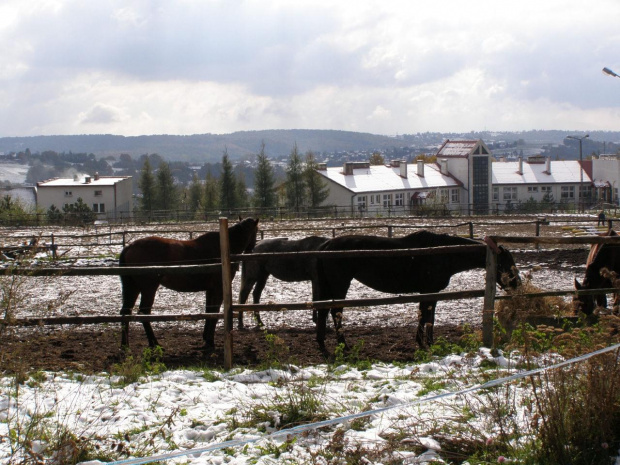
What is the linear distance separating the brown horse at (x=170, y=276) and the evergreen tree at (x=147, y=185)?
68914 millimetres

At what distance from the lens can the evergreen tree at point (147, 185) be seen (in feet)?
251

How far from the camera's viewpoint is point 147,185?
76.9 meters

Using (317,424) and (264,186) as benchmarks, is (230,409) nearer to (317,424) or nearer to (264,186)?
(317,424)

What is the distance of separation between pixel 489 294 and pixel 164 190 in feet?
242

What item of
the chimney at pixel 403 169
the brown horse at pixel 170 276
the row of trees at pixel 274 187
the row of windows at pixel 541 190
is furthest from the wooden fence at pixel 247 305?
the row of windows at pixel 541 190

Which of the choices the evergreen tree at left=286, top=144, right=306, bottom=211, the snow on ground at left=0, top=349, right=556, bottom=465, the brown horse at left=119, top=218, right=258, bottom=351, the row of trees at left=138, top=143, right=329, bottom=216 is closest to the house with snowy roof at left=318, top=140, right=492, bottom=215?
the row of trees at left=138, top=143, right=329, bottom=216

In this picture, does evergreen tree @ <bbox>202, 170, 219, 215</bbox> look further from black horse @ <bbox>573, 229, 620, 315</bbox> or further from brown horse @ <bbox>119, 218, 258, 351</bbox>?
black horse @ <bbox>573, 229, 620, 315</bbox>

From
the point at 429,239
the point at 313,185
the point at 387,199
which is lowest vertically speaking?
the point at 429,239

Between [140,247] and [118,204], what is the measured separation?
235 feet

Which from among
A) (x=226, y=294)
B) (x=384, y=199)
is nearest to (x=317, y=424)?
(x=226, y=294)

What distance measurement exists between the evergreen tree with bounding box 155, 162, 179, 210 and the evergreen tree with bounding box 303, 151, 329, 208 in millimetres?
20346

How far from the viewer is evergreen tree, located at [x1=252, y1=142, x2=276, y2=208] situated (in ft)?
206

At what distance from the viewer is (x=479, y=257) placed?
8.88 meters

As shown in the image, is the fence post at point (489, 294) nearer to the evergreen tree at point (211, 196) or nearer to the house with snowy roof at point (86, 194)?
the evergreen tree at point (211, 196)
